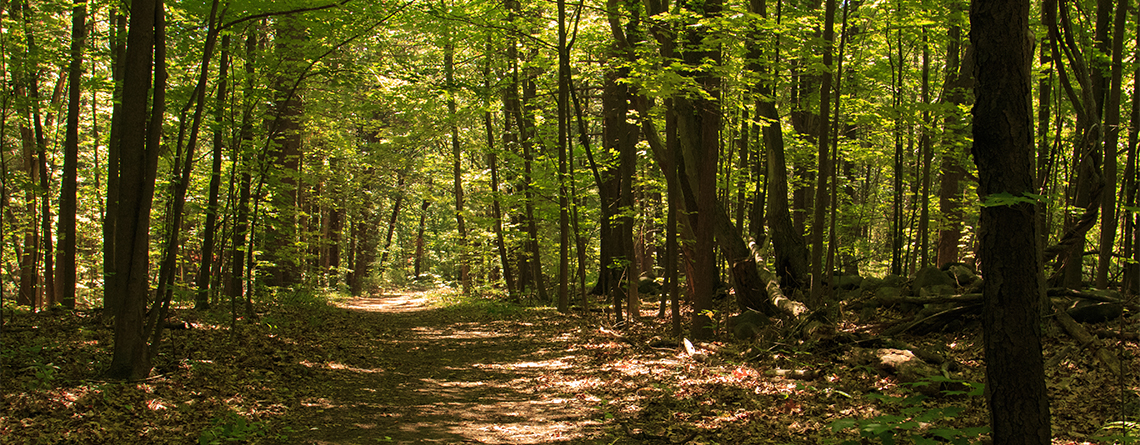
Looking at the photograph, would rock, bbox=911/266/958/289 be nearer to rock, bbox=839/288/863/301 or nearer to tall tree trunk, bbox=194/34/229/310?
rock, bbox=839/288/863/301

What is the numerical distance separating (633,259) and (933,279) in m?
5.28

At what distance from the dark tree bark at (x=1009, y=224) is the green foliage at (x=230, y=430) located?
5315mm

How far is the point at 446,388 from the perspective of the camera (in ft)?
25.3

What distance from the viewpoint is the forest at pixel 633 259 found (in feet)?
14.4

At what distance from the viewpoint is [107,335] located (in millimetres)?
7723

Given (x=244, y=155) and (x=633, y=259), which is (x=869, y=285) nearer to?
(x=633, y=259)

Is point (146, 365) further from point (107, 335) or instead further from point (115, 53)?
point (115, 53)

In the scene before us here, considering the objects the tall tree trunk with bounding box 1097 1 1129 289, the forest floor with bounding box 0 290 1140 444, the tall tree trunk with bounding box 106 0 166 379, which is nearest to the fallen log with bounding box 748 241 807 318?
the forest floor with bounding box 0 290 1140 444

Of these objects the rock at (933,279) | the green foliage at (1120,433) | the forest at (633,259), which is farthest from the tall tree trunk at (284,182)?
the rock at (933,279)

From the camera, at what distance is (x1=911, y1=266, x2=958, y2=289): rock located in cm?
876

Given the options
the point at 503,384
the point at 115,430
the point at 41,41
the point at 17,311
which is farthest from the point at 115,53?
the point at 503,384

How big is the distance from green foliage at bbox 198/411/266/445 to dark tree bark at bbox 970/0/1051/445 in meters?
5.31

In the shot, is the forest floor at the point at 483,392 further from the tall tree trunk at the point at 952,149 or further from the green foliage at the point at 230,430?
the tall tree trunk at the point at 952,149

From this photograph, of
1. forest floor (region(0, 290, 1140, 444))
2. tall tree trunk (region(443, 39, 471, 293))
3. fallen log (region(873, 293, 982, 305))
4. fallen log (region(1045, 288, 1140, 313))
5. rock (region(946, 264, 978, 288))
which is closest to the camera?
forest floor (region(0, 290, 1140, 444))
